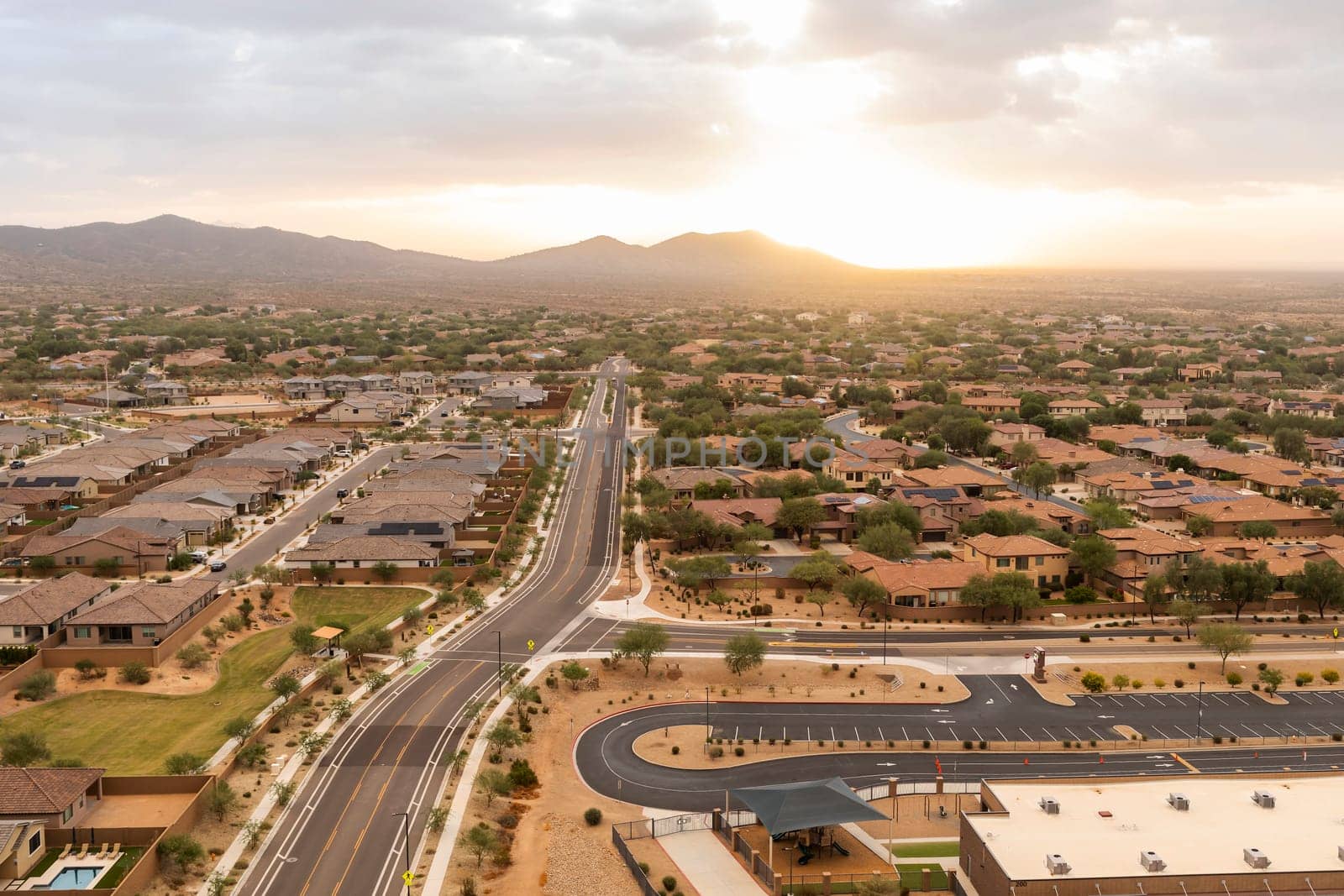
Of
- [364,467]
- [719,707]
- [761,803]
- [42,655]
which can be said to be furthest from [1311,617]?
[364,467]

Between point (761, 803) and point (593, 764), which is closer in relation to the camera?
point (761, 803)

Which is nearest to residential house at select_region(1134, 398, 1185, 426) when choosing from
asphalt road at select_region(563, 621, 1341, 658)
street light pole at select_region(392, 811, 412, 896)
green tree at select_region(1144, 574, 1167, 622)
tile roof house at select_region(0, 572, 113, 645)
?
green tree at select_region(1144, 574, 1167, 622)

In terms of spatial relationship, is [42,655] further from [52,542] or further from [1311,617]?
[1311,617]

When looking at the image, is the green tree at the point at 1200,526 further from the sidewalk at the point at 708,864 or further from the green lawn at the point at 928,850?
the sidewalk at the point at 708,864

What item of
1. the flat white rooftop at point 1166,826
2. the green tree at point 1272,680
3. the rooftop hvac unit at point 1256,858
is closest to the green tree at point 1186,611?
the green tree at point 1272,680

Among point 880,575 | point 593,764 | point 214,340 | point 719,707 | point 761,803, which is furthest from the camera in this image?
point 214,340

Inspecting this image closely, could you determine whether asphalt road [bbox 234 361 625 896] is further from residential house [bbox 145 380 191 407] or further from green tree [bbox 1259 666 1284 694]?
residential house [bbox 145 380 191 407]
